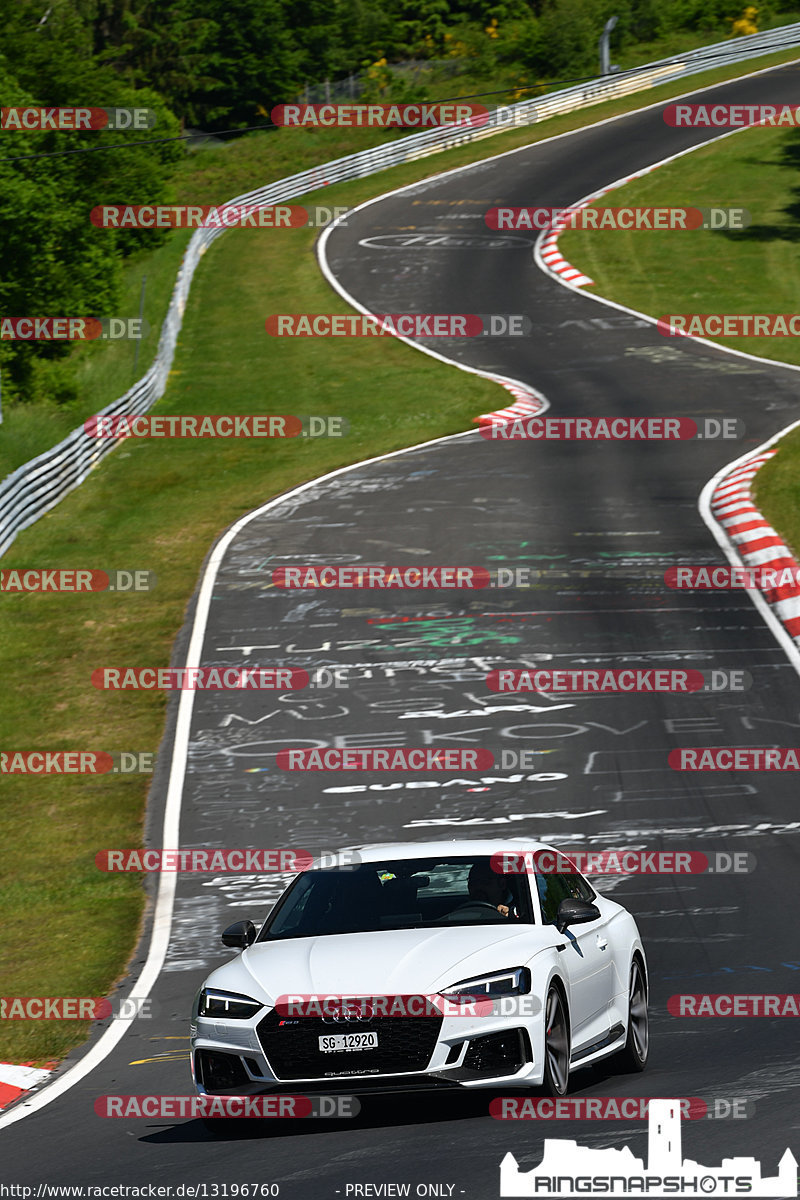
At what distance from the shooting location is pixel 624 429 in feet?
115

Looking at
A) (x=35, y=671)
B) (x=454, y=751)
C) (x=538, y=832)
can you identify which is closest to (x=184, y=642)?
(x=35, y=671)

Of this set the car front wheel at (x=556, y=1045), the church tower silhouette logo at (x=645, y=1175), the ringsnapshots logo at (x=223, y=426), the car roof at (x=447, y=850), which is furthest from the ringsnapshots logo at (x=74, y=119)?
the church tower silhouette logo at (x=645, y=1175)

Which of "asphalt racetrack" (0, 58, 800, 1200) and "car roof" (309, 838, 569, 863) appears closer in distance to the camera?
"asphalt racetrack" (0, 58, 800, 1200)

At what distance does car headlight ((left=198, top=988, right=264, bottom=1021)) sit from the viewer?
8.52 metres

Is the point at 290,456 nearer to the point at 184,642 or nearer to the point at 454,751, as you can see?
the point at 184,642

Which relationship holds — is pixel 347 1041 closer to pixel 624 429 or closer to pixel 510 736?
pixel 510 736

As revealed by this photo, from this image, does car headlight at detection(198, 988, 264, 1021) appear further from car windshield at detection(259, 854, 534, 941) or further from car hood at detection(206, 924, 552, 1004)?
car windshield at detection(259, 854, 534, 941)

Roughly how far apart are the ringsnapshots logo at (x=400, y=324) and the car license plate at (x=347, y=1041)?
38.6 meters

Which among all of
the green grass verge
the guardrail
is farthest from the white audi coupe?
the guardrail

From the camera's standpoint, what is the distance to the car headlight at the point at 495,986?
328 inches

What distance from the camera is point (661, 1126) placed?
24.5 feet

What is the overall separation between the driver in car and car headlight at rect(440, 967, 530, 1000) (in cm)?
78

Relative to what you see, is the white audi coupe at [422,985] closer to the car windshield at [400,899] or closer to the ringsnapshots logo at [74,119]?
the car windshield at [400,899]

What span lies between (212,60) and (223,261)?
42274mm
